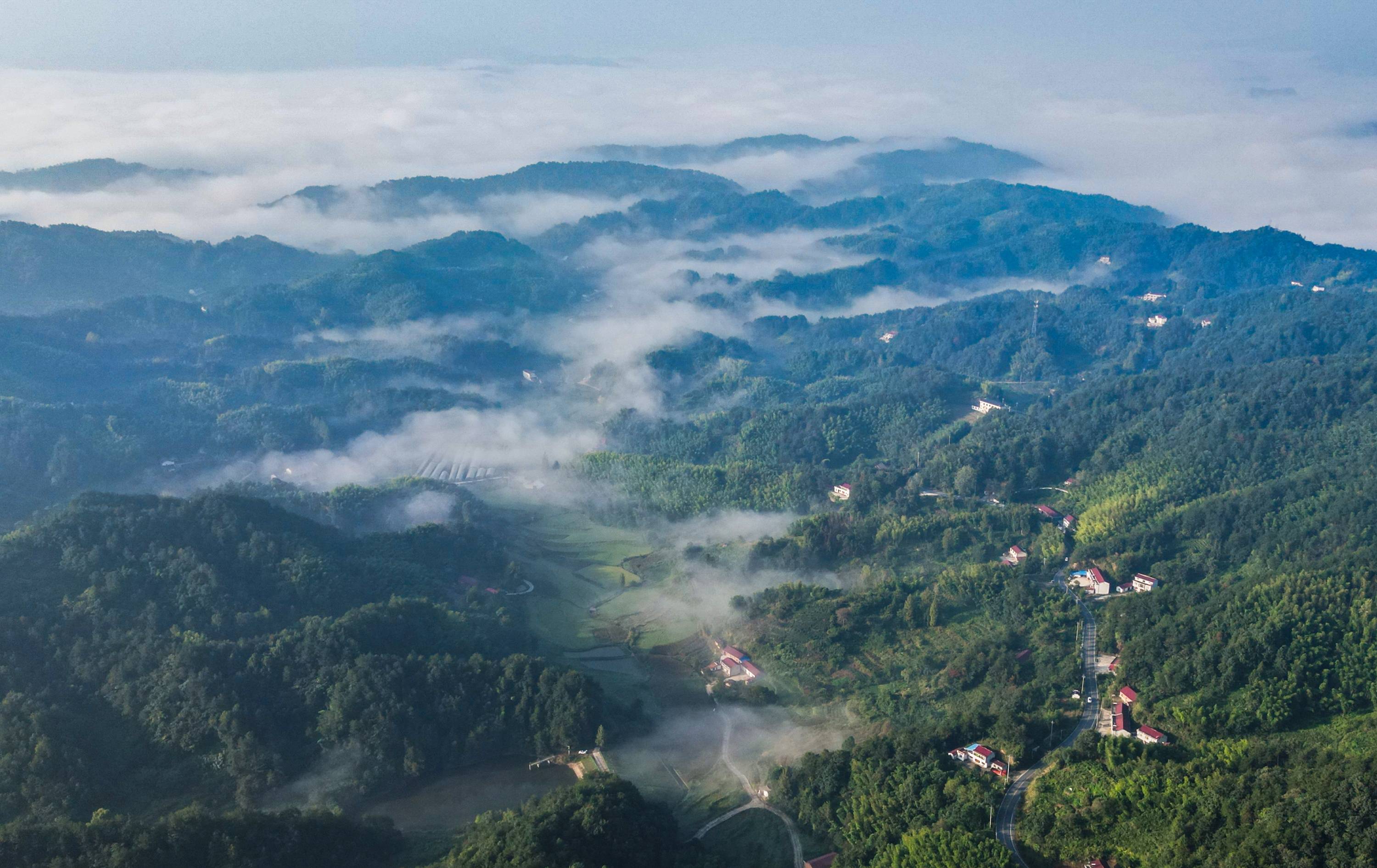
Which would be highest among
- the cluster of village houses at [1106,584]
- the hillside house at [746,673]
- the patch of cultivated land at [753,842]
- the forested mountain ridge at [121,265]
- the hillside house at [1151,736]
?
the forested mountain ridge at [121,265]

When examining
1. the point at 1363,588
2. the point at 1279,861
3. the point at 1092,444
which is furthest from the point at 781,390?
the point at 1279,861

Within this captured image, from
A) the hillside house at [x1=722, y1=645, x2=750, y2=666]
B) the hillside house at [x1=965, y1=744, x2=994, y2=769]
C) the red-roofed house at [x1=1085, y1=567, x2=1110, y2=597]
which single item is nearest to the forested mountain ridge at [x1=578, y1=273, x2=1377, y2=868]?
the hillside house at [x1=965, y1=744, x2=994, y2=769]

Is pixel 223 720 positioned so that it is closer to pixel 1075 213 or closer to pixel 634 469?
pixel 634 469

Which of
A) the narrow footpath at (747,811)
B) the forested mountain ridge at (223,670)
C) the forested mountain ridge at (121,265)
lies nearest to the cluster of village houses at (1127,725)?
the narrow footpath at (747,811)

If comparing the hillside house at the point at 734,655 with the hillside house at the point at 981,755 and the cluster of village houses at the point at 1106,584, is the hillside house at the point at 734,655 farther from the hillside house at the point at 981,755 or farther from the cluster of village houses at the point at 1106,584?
the cluster of village houses at the point at 1106,584

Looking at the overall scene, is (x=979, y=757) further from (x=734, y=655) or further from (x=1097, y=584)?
(x=1097, y=584)

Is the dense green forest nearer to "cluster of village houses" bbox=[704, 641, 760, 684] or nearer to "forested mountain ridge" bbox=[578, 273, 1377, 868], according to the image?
"forested mountain ridge" bbox=[578, 273, 1377, 868]

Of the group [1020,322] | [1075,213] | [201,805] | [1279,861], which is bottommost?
[201,805]
